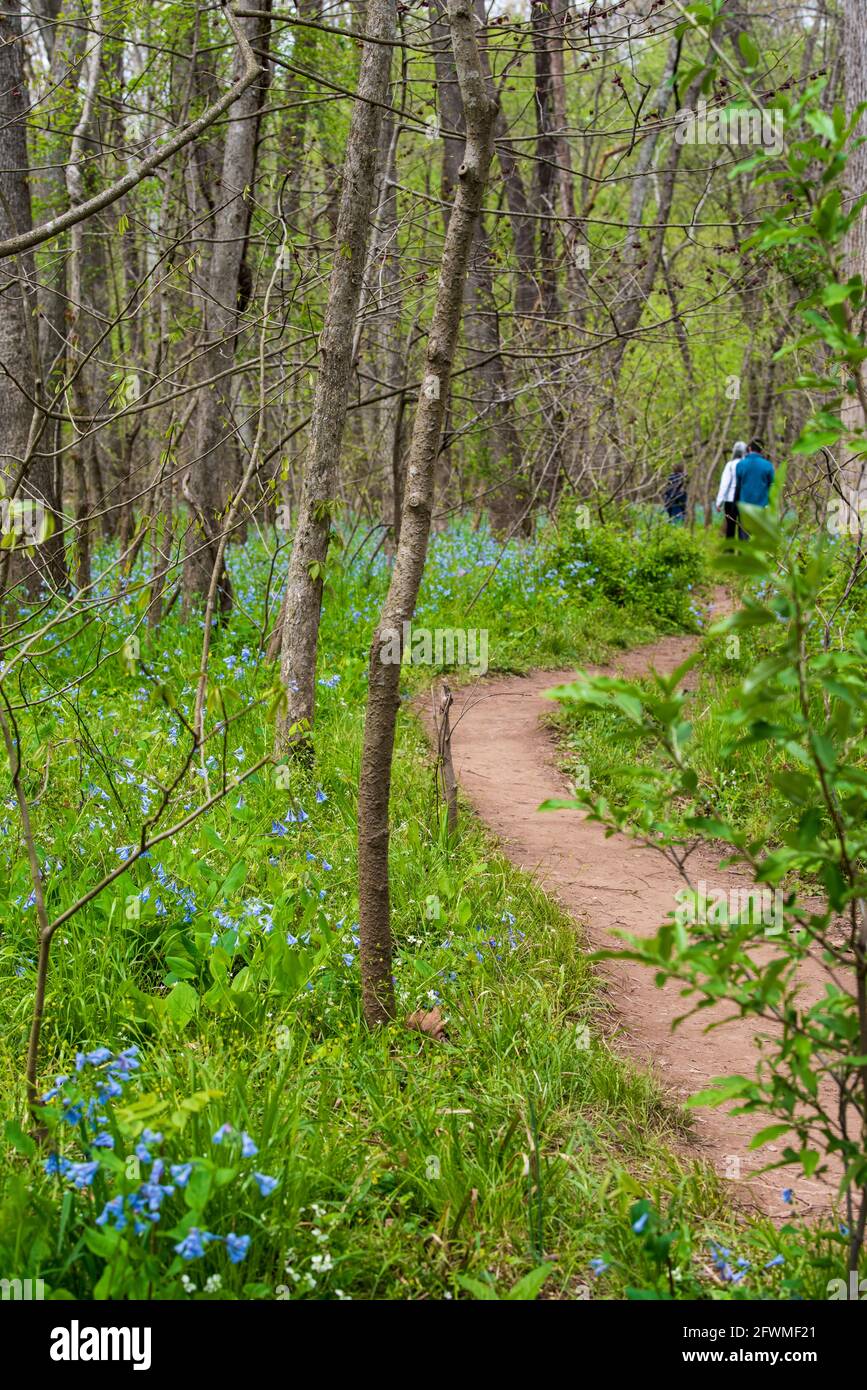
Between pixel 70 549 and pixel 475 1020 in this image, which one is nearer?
pixel 475 1020

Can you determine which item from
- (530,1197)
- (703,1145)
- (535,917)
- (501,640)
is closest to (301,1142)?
(530,1197)

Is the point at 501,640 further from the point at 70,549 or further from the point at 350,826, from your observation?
the point at 70,549

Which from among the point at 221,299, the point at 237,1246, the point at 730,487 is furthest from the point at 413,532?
the point at 730,487

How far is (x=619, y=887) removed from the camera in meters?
4.90

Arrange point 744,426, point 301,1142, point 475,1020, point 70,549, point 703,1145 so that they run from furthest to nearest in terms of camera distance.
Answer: point 744,426 → point 70,549 → point 475,1020 → point 703,1145 → point 301,1142

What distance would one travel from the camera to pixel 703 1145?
10.3ft

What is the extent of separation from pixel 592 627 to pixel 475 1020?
653 cm

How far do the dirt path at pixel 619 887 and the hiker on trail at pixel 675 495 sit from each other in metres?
5.62

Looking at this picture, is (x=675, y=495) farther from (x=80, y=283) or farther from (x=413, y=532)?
(x=413, y=532)

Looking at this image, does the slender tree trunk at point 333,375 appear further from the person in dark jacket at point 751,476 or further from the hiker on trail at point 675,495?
the hiker on trail at point 675,495

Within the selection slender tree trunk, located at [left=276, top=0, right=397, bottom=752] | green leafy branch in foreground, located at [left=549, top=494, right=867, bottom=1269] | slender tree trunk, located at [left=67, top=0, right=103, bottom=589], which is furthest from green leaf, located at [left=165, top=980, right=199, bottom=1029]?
slender tree trunk, located at [left=67, top=0, right=103, bottom=589]

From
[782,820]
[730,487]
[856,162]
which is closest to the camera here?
[782,820]

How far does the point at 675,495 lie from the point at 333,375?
9740 millimetres

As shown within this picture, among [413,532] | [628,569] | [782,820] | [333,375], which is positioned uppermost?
[333,375]
